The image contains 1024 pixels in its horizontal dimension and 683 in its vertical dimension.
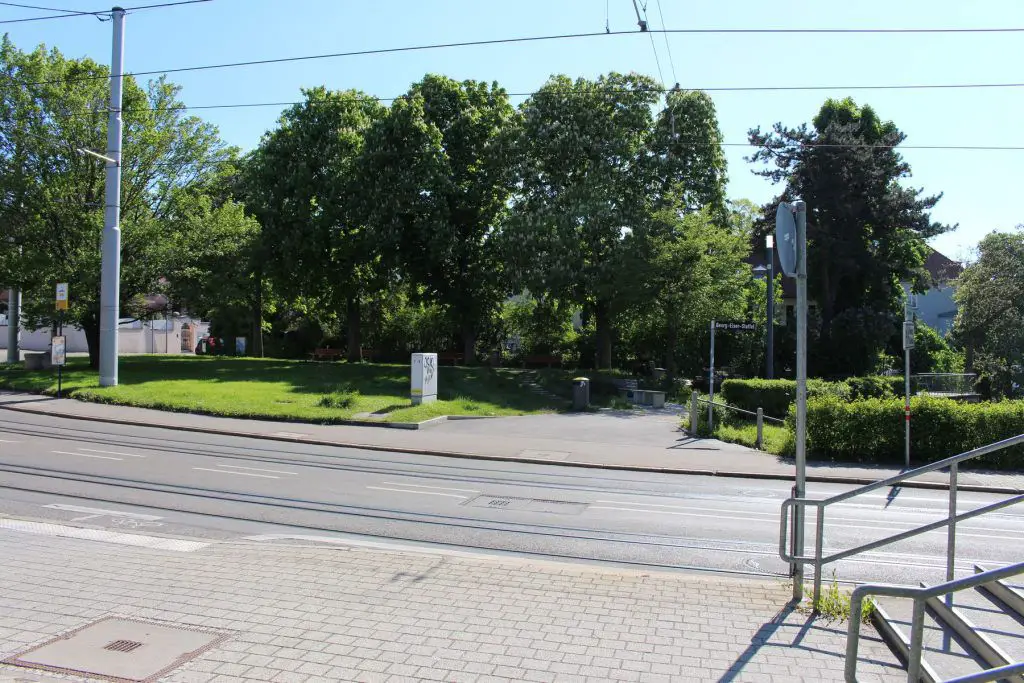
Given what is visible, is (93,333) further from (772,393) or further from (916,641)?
(916,641)

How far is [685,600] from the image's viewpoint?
19.5ft

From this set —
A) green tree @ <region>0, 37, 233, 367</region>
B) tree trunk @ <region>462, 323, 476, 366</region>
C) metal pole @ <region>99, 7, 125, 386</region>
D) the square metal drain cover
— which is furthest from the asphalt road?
tree trunk @ <region>462, 323, 476, 366</region>

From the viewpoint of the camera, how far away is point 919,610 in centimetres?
342

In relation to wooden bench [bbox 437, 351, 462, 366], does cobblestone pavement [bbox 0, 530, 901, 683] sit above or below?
below

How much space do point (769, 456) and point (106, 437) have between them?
13.8m

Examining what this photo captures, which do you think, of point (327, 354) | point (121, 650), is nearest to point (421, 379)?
point (121, 650)

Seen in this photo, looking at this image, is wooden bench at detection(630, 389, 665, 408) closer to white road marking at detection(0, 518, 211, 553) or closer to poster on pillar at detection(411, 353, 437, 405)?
poster on pillar at detection(411, 353, 437, 405)

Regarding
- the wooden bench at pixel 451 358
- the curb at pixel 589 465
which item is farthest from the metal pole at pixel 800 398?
the wooden bench at pixel 451 358

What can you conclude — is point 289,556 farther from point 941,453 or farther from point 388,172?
point 388,172

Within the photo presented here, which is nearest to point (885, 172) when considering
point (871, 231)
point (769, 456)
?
point (871, 231)

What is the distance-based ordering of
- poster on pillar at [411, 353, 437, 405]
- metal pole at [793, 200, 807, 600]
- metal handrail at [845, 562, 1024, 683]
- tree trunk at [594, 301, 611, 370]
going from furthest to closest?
tree trunk at [594, 301, 611, 370] < poster on pillar at [411, 353, 437, 405] < metal pole at [793, 200, 807, 600] < metal handrail at [845, 562, 1024, 683]

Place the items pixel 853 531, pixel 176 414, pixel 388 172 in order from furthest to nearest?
pixel 388 172 → pixel 176 414 → pixel 853 531

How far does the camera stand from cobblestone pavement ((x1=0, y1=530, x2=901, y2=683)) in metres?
4.53

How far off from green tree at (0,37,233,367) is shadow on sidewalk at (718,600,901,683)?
2694 centimetres
